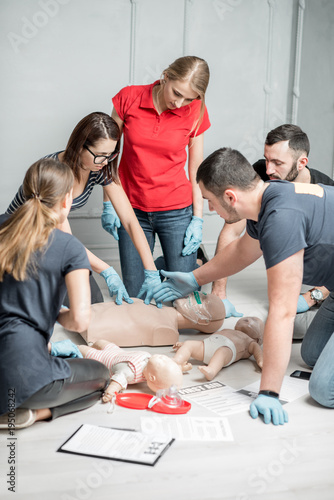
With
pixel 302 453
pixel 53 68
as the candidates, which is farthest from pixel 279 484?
pixel 53 68

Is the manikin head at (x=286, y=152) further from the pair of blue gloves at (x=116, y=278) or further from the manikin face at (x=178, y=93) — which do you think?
the pair of blue gloves at (x=116, y=278)

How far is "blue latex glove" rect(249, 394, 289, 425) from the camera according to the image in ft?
6.16

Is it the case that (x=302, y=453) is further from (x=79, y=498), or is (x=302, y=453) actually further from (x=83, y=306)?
(x=83, y=306)

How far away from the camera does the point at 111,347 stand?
2309 millimetres

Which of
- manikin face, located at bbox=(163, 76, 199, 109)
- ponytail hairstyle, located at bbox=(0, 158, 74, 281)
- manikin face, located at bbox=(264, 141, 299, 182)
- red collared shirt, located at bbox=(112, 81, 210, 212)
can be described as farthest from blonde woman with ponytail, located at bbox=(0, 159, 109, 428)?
manikin face, located at bbox=(264, 141, 299, 182)

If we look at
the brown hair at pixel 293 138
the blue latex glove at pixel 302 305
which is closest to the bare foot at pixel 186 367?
the blue latex glove at pixel 302 305

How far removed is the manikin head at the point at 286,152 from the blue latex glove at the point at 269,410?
4.17 ft

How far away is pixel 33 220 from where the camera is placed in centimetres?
171

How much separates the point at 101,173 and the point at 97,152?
0.22m

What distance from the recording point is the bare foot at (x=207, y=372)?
7.27 ft

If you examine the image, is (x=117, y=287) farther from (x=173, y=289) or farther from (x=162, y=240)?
(x=162, y=240)

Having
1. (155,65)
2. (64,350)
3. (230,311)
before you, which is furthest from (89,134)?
(155,65)

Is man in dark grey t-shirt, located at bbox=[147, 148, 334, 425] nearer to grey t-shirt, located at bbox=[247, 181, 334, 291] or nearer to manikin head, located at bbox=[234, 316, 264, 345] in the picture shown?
grey t-shirt, located at bbox=[247, 181, 334, 291]

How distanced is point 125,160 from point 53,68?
3.93ft
